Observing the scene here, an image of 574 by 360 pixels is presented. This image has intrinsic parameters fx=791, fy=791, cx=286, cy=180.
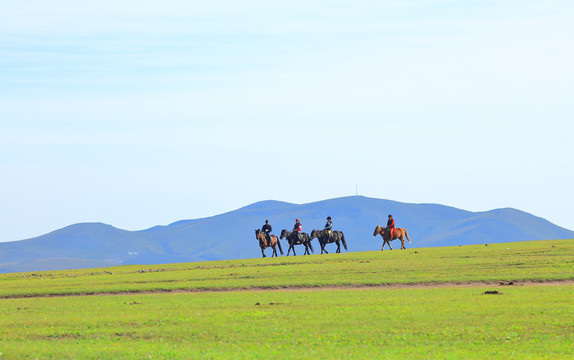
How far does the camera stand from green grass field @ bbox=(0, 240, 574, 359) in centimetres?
2205

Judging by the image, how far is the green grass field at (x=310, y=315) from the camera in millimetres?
22047

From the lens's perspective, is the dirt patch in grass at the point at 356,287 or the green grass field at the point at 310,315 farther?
the dirt patch in grass at the point at 356,287

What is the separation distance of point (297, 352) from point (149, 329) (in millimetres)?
6738

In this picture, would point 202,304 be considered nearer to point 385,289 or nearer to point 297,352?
point 385,289

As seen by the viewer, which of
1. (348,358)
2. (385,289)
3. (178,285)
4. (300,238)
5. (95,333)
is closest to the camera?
(348,358)

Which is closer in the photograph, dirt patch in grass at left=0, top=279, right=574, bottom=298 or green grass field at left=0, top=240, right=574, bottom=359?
green grass field at left=0, top=240, right=574, bottom=359

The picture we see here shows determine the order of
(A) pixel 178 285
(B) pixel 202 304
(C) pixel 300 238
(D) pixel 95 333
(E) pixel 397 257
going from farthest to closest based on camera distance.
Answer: (C) pixel 300 238 → (E) pixel 397 257 → (A) pixel 178 285 → (B) pixel 202 304 → (D) pixel 95 333

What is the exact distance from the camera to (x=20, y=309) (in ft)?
113

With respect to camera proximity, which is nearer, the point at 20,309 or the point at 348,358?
the point at 348,358

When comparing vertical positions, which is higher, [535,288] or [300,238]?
[300,238]

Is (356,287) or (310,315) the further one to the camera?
(356,287)

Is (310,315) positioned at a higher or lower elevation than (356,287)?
lower

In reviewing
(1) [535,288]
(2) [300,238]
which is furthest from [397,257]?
(1) [535,288]

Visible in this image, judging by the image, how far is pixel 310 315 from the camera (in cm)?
2842
